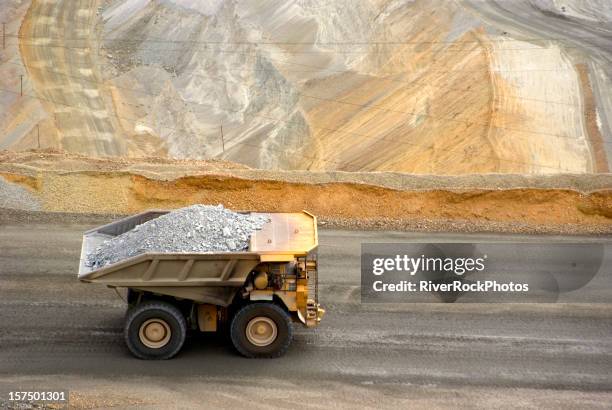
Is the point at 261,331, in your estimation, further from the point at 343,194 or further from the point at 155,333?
the point at 343,194

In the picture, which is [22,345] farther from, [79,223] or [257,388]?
[79,223]

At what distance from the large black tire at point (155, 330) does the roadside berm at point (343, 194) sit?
268 inches

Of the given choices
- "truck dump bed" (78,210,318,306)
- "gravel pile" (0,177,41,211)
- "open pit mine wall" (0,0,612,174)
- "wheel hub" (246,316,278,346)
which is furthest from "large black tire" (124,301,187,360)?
"open pit mine wall" (0,0,612,174)

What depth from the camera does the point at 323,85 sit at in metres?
31.1

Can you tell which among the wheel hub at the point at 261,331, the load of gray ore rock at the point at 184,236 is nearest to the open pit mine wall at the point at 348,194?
the load of gray ore rock at the point at 184,236

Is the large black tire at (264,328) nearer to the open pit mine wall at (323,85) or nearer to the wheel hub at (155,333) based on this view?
the wheel hub at (155,333)

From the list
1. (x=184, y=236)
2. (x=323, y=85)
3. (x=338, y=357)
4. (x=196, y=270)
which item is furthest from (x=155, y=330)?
(x=323, y=85)

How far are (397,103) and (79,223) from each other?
1591 centimetres

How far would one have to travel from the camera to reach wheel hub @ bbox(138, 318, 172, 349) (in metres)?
11.3

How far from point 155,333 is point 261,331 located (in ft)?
4.99

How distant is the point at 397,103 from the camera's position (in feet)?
97.9

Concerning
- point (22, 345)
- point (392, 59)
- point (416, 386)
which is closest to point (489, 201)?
point (416, 386)

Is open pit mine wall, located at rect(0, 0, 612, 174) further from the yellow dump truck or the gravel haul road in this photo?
the yellow dump truck

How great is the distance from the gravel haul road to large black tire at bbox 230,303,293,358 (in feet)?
0.60
